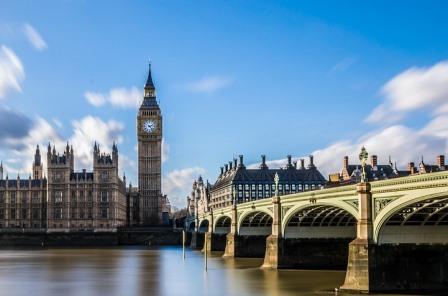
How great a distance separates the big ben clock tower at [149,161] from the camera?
593 ft

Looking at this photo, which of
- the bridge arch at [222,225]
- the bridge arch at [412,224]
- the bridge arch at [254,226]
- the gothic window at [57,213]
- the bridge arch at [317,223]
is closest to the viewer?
the bridge arch at [412,224]

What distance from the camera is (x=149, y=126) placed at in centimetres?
18738

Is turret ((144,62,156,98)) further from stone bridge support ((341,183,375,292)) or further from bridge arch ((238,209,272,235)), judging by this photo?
stone bridge support ((341,183,375,292))

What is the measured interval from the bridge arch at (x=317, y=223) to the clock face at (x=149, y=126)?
12671 centimetres

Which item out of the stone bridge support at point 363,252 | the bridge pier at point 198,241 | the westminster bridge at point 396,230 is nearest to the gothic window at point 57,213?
the bridge pier at point 198,241

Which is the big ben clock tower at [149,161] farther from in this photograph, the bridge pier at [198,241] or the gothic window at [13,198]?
the bridge pier at [198,241]

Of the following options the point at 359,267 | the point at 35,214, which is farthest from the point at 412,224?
the point at 35,214

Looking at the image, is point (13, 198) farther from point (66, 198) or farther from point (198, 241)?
point (198, 241)

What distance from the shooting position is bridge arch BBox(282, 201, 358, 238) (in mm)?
59938

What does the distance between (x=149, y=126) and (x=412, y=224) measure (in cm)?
14800

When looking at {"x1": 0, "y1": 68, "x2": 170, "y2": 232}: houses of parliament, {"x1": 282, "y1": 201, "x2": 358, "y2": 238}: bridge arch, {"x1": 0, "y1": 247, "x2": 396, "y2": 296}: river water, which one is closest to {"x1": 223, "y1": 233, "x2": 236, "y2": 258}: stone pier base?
{"x1": 0, "y1": 247, "x2": 396, "y2": 296}: river water

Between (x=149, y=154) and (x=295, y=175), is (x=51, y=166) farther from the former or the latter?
(x=295, y=175)

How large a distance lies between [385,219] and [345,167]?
337ft

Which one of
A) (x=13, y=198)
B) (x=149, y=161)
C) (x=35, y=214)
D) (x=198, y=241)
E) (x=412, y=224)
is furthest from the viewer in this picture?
(x=149, y=161)
